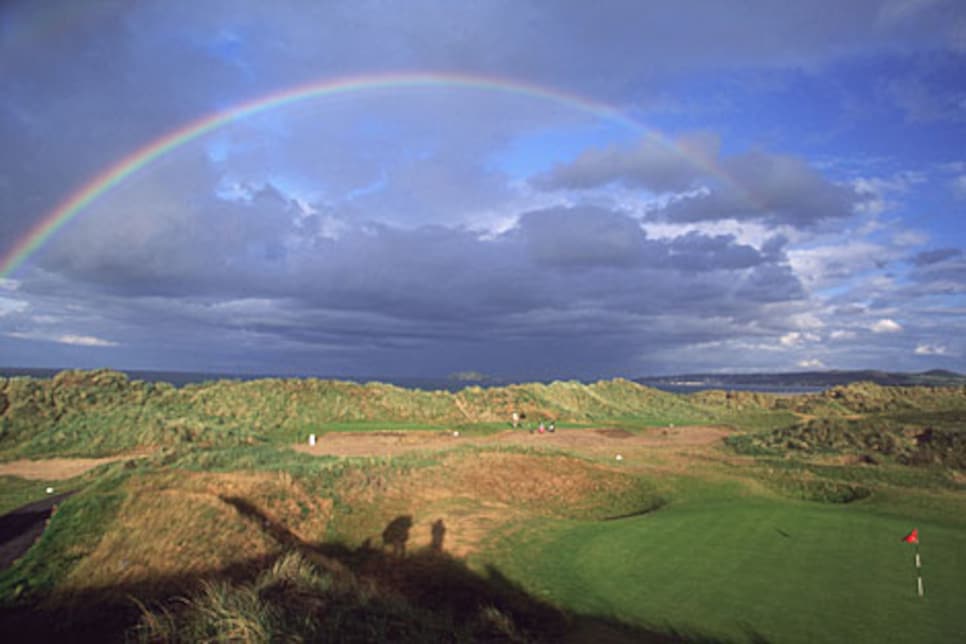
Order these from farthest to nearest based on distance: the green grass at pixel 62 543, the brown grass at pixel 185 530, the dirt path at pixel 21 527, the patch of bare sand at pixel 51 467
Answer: the patch of bare sand at pixel 51 467, the dirt path at pixel 21 527, the brown grass at pixel 185 530, the green grass at pixel 62 543

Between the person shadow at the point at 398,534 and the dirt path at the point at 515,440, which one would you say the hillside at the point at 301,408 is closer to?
the dirt path at the point at 515,440

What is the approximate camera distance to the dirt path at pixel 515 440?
33094 mm

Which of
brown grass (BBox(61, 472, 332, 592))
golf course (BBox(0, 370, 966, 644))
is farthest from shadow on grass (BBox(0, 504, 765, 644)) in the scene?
brown grass (BBox(61, 472, 332, 592))

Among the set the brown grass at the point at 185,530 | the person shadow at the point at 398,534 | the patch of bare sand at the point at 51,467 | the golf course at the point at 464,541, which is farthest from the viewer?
the patch of bare sand at the point at 51,467

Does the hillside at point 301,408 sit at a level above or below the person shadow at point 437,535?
above

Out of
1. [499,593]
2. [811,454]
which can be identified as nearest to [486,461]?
[499,593]

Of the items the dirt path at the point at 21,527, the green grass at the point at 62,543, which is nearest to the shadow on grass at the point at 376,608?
the green grass at the point at 62,543

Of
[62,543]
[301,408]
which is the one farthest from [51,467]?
[301,408]

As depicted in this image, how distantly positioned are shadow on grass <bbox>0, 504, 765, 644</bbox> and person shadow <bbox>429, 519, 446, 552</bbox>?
0.73 metres

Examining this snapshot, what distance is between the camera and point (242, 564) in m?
11.8

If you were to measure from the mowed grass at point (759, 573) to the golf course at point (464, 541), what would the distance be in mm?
58

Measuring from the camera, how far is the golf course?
846cm

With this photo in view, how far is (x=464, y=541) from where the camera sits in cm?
1477

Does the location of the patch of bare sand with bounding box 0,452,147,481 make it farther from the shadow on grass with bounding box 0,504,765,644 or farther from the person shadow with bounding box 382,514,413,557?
the shadow on grass with bounding box 0,504,765,644
